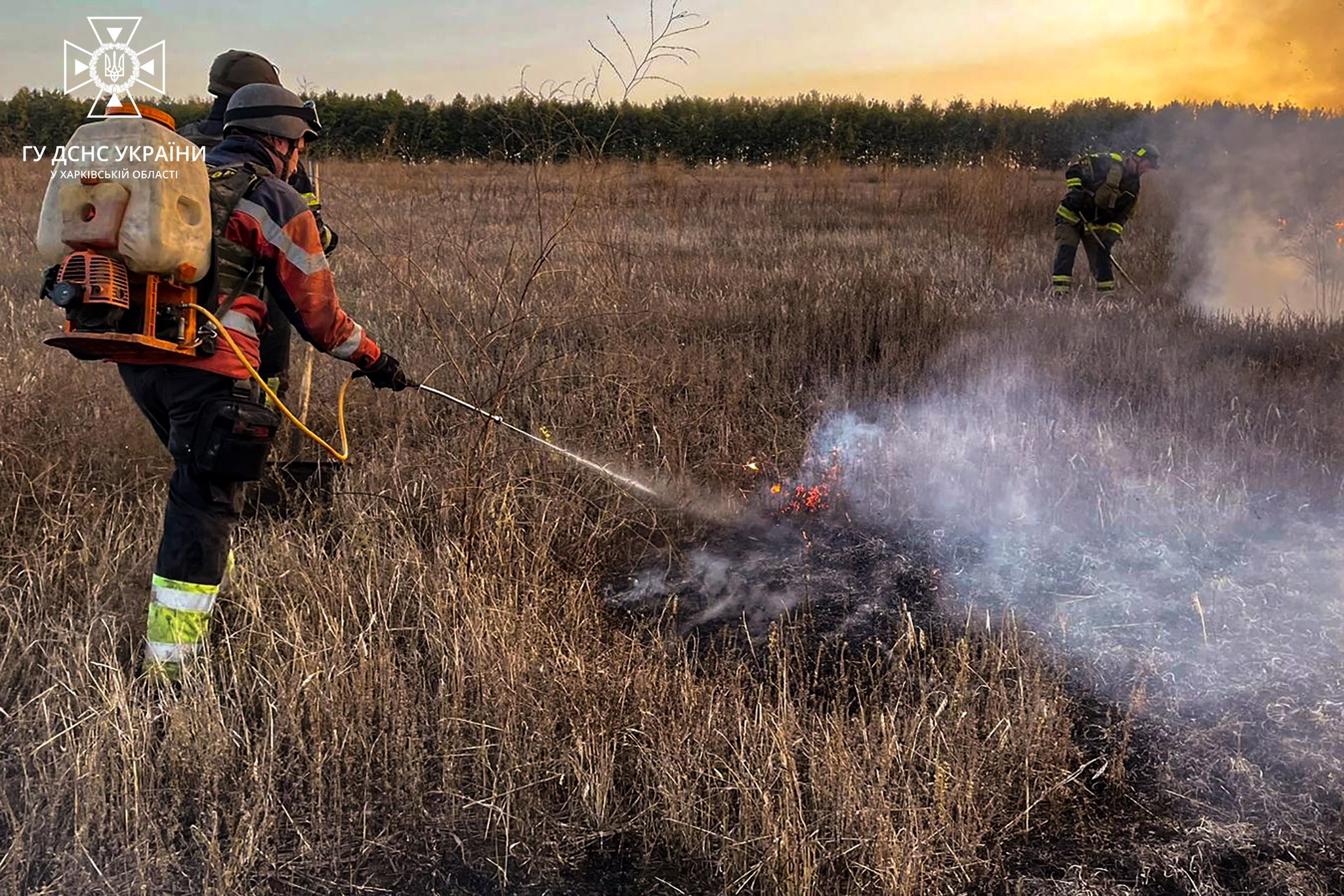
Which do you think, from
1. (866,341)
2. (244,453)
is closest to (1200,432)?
(866,341)

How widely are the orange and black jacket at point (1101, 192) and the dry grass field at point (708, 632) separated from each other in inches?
129

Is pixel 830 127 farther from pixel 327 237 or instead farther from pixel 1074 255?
pixel 327 237

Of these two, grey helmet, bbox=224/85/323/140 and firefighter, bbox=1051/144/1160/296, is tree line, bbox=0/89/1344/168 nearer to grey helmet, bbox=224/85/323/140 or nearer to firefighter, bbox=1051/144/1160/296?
firefighter, bbox=1051/144/1160/296

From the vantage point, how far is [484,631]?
3.05 metres

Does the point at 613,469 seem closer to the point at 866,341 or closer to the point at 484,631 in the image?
the point at 484,631

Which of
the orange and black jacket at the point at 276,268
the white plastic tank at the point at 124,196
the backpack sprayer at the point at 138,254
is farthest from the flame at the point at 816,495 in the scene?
the white plastic tank at the point at 124,196

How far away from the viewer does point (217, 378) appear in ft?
9.78

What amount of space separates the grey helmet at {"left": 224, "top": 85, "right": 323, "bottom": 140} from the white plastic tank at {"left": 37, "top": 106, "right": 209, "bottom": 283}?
559 mm

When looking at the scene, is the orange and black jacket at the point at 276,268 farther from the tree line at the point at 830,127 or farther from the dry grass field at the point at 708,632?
the tree line at the point at 830,127

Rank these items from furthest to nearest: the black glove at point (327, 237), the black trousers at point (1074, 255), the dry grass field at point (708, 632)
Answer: the black trousers at point (1074, 255) → the black glove at point (327, 237) → the dry grass field at point (708, 632)

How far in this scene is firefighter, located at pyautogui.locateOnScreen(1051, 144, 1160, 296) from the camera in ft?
30.4

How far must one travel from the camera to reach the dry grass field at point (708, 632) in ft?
7.84

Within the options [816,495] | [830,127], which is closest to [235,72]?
[816,495]

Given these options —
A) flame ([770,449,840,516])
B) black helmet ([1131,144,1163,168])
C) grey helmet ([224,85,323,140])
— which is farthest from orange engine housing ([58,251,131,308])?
black helmet ([1131,144,1163,168])
